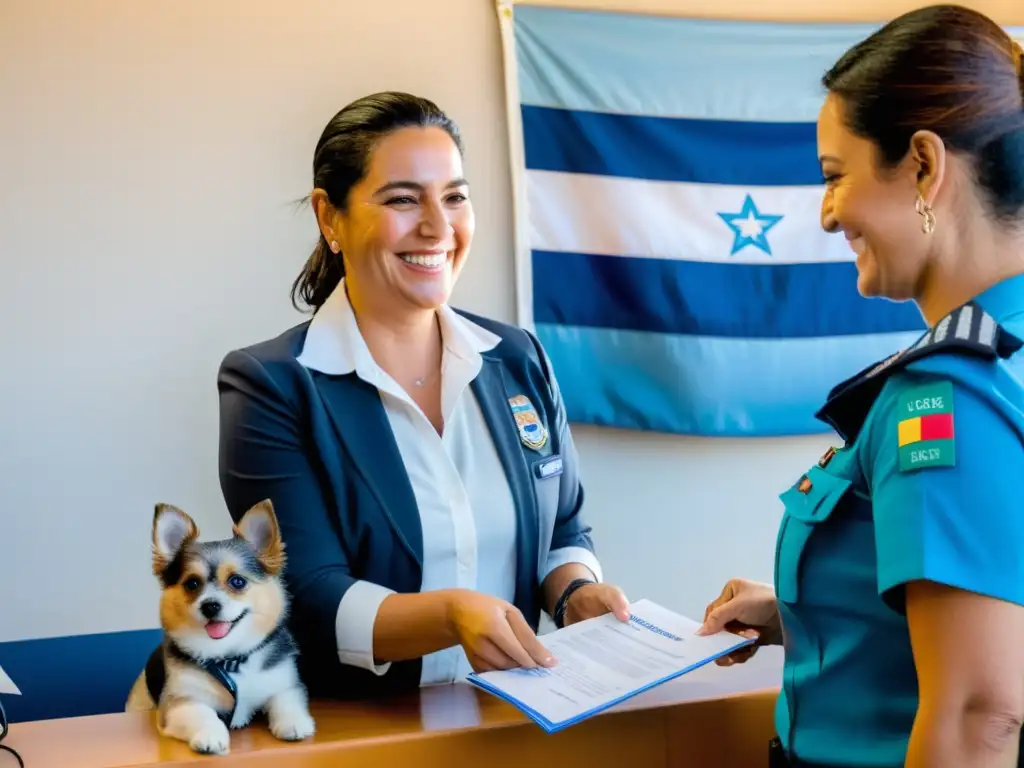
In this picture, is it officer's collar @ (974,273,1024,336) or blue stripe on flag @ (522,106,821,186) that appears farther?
blue stripe on flag @ (522,106,821,186)

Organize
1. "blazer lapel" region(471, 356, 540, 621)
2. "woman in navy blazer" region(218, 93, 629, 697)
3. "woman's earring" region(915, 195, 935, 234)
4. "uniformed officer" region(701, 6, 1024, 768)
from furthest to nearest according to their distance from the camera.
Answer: "blazer lapel" region(471, 356, 540, 621) → "woman in navy blazer" region(218, 93, 629, 697) → "woman's earring" region(915, 195, 935, 234) → "uniformed officer" region(701, 6, 1024, 768)

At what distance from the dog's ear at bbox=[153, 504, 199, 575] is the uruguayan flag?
185cm

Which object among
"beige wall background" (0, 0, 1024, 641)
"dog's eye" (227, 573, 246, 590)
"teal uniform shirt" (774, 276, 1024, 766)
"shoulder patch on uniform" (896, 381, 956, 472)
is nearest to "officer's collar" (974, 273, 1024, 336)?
"teal uniform shirt" (774, 276, 1024, 766)

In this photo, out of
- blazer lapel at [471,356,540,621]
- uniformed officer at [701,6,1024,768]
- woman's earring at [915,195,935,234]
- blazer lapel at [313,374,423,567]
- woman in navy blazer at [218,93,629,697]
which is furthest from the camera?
blazer lapel at [471,356,540,621]

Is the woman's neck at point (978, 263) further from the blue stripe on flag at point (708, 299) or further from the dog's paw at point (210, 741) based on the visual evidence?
the blue stripe on flag at point (708, 299)

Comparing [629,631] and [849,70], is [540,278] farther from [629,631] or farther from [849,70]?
[849,70]

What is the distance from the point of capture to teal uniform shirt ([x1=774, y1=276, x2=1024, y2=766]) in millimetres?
771

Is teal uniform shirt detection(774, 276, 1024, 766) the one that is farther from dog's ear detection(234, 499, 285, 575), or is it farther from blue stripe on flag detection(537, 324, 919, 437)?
blue stripe on flag detection(537, 324, 919, 437)

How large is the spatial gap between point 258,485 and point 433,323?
47 cm

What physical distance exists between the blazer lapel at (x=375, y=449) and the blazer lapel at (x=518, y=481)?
0.58 feet

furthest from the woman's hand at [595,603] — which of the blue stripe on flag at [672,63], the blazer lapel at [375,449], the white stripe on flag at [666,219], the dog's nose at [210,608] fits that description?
the blue stripe on flag at [672,63]

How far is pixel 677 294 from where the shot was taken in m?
2.89

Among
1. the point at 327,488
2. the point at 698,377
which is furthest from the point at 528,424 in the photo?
the point at 698,377

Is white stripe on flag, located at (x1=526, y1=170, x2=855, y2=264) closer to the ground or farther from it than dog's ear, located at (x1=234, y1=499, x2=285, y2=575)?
farther from it
